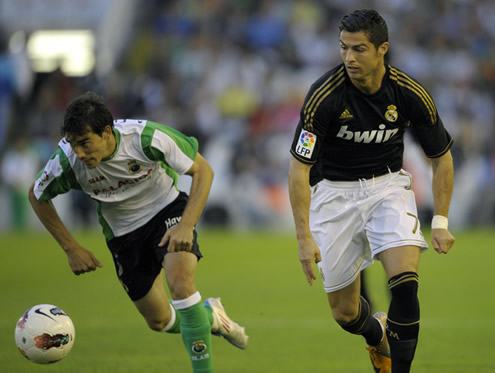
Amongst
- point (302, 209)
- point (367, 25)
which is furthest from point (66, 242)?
point (367, 25)

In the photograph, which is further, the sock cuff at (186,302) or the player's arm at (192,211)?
the sock cuff at (186,302)

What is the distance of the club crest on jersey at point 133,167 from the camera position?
608cm

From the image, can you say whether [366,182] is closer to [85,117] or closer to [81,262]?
[85,117]

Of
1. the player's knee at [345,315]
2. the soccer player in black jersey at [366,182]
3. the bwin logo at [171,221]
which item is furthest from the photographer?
the bwin logo at [171,221]

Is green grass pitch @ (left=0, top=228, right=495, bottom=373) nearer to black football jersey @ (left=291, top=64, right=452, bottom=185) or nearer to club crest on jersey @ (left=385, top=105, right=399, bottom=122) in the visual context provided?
black football jersey @ (left=291, top=64, right=452, bottom=185)

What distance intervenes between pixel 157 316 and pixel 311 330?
95.7 inches

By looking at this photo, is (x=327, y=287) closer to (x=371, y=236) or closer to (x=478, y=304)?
(x=371, y=236)

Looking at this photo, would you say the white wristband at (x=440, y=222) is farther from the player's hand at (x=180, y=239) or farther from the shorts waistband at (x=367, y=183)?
the player's hand at (x=180, y=239)

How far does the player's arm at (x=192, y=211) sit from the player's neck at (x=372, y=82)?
121cm

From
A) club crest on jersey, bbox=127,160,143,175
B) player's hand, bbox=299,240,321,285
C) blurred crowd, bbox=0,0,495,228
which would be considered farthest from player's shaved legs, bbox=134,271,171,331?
blurred crowd, bbox=0,0,495,228

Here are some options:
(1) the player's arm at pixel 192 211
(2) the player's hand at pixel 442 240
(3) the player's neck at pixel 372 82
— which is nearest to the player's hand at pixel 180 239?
(1) the player's arm at pixel 192 211

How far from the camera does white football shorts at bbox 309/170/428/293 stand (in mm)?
5875

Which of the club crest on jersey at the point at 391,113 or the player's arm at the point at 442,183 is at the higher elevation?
the club crest on jersey at the point at 391,113

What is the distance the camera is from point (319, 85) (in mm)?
5672
